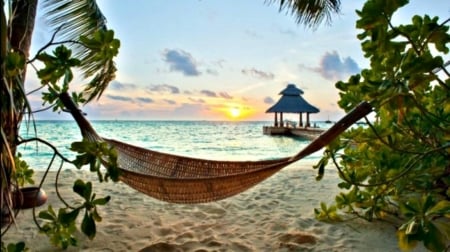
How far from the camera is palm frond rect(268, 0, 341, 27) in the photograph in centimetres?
287

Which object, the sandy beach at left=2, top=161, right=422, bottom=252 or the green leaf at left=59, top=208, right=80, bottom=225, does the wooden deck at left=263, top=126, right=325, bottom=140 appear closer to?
the sandy beach at left=2, top=161, right=422, bottom=252

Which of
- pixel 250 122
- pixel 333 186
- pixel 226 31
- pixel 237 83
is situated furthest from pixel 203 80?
pixel 250 122

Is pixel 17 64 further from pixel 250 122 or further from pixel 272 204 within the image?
pixel 250 122

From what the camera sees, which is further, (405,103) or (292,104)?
(292,104)

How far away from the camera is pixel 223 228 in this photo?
1.77 m

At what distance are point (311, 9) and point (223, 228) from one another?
2.04 m

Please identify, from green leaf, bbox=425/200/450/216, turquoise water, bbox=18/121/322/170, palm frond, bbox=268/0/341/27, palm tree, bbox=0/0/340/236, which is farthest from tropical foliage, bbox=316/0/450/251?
palm frond, bbox=268/0/341/27

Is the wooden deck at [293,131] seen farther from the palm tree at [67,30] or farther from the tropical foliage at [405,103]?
the tropical foliage at [405,103]

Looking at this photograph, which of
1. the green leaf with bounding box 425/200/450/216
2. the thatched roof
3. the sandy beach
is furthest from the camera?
the thatched roof

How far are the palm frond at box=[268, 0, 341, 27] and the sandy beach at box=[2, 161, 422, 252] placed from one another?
1.52m

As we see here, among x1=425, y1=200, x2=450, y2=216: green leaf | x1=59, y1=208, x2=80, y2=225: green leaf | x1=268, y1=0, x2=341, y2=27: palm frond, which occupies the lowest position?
x1=59, y1=208, x2=80, y2=225: green leaf

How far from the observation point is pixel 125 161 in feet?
5.49

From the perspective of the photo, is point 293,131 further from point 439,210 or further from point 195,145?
point 439,210

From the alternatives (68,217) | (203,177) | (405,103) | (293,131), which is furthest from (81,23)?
(293,131)
